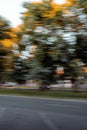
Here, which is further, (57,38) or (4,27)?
(4,27)

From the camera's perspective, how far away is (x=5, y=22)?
2470cm

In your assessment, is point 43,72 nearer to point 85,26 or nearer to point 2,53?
point 85,26

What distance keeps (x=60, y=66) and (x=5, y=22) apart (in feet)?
19.5

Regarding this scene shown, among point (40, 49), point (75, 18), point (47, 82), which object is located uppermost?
point (75, 18)

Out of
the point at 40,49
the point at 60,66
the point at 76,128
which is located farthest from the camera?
the point at 60,66

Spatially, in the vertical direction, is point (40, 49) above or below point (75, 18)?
below

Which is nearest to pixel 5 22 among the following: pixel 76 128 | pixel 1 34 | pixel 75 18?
pixel 1 34

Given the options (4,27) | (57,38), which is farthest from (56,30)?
(4,27)

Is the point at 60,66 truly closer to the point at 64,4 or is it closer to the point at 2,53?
the point at 64,4

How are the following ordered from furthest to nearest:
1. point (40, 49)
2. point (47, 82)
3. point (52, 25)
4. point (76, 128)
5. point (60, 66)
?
point (47, 82), point (60, 66), point (52, 25), point (40, 49), point (76, 128)

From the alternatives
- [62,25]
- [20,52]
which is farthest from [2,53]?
[62,25]

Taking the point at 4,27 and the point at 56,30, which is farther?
the point at 4,27

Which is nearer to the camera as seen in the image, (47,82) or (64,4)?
(64,4)

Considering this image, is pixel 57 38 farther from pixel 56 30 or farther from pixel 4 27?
pixel 4 27
